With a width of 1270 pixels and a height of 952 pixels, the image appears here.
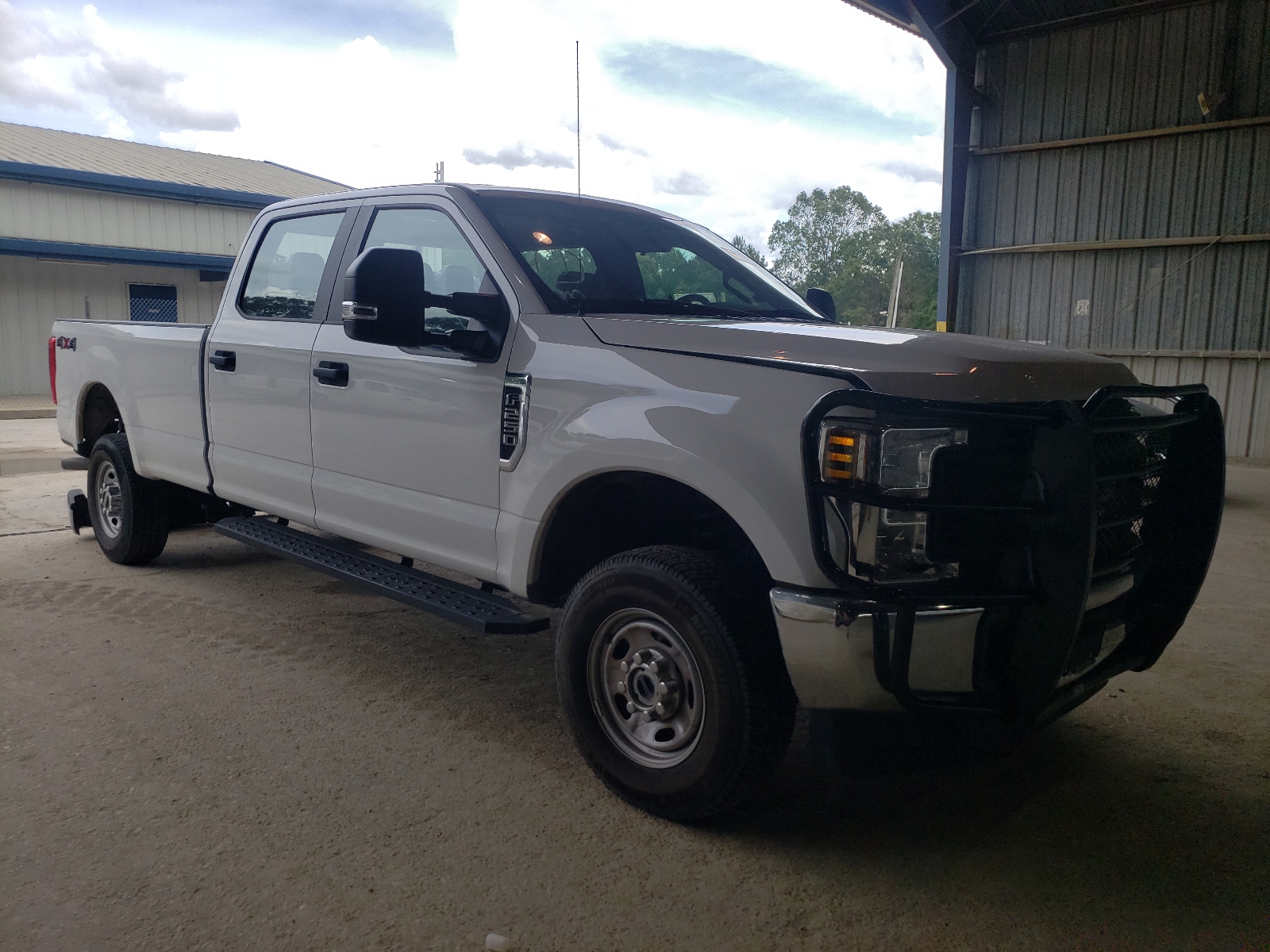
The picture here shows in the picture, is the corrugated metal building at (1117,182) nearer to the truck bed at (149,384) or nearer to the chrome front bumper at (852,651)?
the truck bed at (149,384)

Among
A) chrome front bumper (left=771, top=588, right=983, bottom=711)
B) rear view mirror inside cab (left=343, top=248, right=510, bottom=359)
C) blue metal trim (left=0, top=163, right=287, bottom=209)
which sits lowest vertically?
chrome front bumper (left=771, top=588, right=983, bottom=711)

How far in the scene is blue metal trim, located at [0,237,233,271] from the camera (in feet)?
62.6

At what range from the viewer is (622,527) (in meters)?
3.46

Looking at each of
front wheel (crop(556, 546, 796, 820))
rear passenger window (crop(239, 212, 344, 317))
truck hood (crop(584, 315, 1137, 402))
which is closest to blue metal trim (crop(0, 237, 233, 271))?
rear passenger window (crop(239, 212, 344, 317))

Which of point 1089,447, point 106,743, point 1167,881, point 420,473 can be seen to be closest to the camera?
point 1089,447

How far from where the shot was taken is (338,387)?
3961 mm

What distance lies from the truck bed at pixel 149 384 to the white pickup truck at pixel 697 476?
54cm

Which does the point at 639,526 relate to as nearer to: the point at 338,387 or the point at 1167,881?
the point at 338,387

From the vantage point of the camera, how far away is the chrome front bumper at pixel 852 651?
2.42m

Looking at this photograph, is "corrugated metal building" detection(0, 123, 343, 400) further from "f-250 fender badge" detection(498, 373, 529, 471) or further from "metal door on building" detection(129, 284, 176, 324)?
"f-250 fender badge" detection(498, 373, 529, 471)

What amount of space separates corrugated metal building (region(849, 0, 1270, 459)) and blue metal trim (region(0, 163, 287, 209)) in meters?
13.6

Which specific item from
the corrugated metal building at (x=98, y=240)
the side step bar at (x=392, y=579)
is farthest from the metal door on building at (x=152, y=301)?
the side step bar at (x=392, y=579)

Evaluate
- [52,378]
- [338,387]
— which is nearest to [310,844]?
[338,387]

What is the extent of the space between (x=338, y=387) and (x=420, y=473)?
24.3 inches
